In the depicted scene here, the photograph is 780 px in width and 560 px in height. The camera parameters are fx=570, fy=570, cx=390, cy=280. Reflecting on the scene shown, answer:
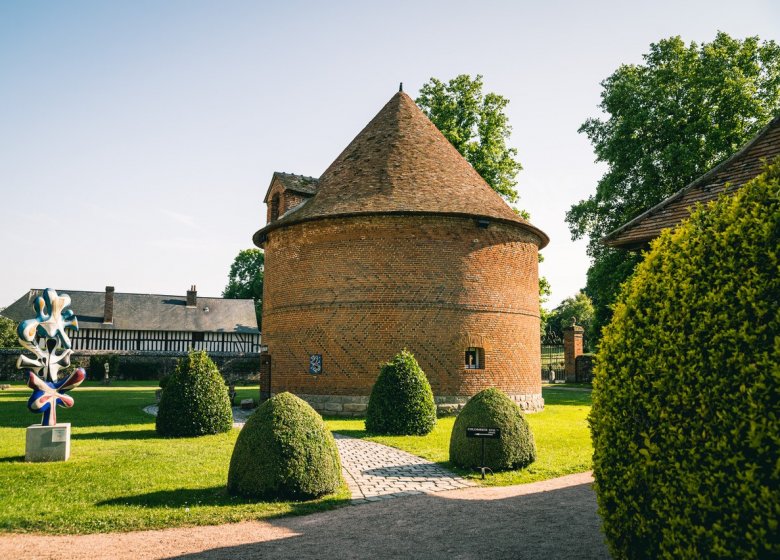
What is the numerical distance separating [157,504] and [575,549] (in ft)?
16.9

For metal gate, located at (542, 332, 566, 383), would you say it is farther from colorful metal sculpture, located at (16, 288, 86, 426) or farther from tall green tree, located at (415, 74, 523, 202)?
colorful metal sculpture, located at (16, 288, 86, 426)

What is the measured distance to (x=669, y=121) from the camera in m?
26.1

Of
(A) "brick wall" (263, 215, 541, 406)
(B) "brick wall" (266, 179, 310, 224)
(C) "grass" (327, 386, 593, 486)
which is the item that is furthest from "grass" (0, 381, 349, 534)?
(B) "brick wall" (266, 179, 310, 224)

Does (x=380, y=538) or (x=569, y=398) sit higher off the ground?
(x=380, y=538)

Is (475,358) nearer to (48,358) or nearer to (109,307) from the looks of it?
(48,358)

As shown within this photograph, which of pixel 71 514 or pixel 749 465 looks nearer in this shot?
pixel 749 465

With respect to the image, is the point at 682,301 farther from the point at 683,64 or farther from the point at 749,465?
the point at 683,64

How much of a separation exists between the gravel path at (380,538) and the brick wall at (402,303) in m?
10.4

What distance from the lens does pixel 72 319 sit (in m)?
11.9

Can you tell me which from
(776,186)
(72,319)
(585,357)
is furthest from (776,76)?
(72,319)

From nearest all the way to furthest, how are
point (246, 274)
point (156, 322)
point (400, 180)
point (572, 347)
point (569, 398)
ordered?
point (400, 180) < point (569, 398) < point (572, 347) < point (156, 322) < point (246, 274)

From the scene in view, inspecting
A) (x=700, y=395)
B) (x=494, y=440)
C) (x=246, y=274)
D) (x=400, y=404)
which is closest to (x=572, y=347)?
(x=400, y=404)

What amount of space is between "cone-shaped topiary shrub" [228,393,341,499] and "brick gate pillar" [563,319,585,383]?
30554 mm

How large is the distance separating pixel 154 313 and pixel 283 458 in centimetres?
4352
